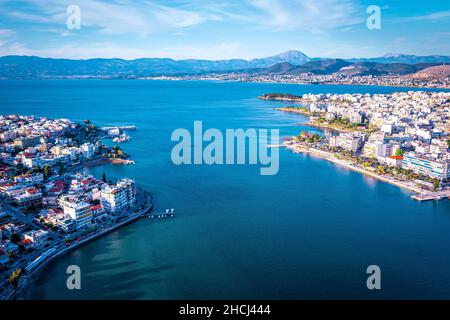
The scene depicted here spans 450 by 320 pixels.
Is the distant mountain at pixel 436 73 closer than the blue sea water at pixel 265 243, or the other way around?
the blue sea water at pixel 265 243

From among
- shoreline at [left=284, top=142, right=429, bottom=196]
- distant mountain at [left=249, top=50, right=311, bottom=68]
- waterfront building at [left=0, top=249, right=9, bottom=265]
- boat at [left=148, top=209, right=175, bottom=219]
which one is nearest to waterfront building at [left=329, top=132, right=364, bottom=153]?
shoreline at [left=284, top=142, right=429, bottom=196]

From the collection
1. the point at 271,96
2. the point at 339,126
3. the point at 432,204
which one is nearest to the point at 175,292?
the point at 432,204

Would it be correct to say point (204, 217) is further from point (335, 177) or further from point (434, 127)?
point (434, 127)

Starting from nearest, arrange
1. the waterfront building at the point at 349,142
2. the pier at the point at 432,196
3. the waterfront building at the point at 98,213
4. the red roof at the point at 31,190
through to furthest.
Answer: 1. the waterfront building at the point at 98,213
2. the red roof at the point at 31,190
3. the pier at the point at 432,196
4. the waterfront building at the point at 349,142

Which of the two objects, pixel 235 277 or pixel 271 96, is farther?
pixel 271 96

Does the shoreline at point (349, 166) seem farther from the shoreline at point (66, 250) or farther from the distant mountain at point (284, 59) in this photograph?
the distant mountain at point (284, 59)

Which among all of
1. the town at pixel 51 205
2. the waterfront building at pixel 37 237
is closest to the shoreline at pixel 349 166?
the town at pixel 51 205
